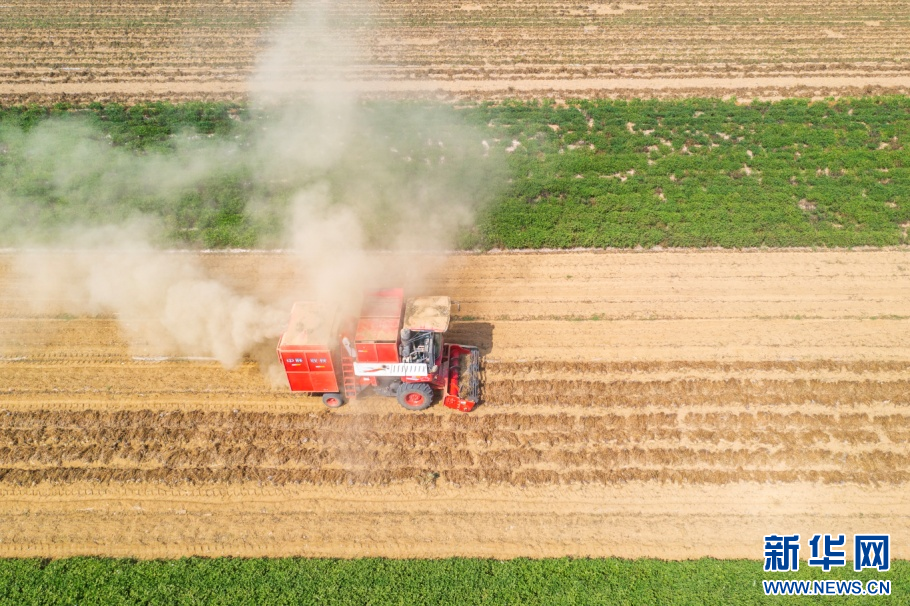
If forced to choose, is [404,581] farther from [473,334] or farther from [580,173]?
[580,173]

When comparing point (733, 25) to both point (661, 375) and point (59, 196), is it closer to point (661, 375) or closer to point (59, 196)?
point (661, 375)

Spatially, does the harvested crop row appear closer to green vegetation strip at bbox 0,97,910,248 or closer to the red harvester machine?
the red harvester machine

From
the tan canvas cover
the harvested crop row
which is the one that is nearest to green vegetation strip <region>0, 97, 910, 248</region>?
the tan canvas cover

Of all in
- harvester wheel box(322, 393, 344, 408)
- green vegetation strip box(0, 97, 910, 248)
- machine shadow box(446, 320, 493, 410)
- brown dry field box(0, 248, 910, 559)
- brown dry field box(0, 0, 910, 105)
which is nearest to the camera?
brown dry field box(0, 248, 910, 559)

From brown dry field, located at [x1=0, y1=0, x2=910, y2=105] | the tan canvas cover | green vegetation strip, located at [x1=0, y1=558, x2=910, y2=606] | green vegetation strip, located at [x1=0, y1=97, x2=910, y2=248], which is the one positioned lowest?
green vegetation strip, located at [x1=0, y1=558, x2=910, y2=606]

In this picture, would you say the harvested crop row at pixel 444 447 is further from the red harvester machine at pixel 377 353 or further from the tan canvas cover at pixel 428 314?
the tan canvas cover at pixel 428 314
